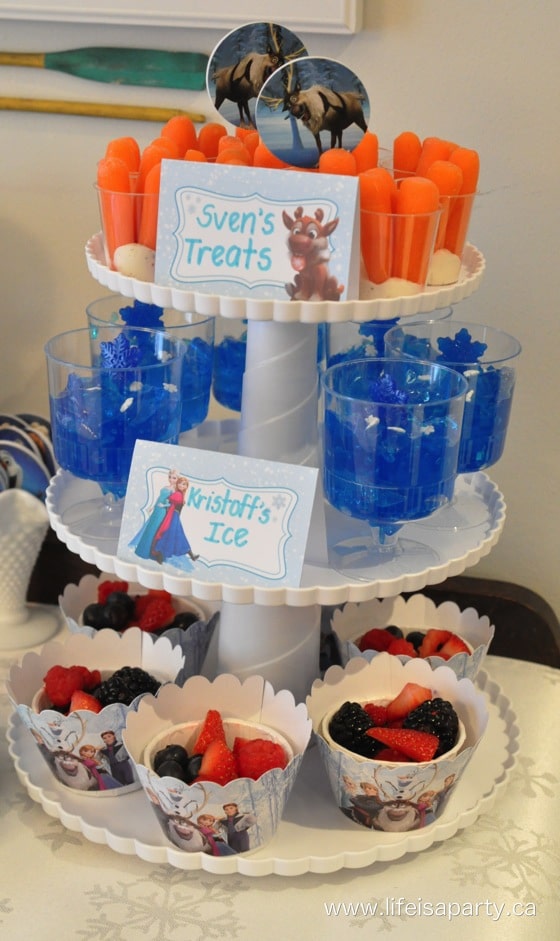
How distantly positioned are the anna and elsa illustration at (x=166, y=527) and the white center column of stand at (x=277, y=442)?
0.13 meters

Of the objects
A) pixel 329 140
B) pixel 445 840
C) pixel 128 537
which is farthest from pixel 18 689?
pixel 329 140

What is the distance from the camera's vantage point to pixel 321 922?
1.04 m

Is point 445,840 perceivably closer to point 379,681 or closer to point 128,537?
point 379,681

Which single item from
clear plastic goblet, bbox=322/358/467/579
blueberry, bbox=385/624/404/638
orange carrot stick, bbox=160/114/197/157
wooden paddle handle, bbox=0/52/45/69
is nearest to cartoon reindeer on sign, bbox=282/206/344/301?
clear plastic goblet, bbox=322/358/467/579

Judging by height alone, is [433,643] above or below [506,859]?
above

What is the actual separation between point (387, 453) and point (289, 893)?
46 cm

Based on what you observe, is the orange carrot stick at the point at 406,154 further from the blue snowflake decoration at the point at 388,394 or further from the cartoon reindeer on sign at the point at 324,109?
the blue snowflake decoration at the point at 388,394

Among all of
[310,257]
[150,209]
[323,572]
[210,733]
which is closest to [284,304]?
[310,257]

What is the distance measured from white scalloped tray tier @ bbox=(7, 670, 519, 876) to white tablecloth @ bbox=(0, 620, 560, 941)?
0.02 metres

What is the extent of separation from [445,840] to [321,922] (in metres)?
0.18

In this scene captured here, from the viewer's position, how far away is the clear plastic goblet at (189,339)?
1168 millimetres

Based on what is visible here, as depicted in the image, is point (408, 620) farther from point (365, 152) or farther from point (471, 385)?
point (365, 152)

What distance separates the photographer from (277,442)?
1.10 m

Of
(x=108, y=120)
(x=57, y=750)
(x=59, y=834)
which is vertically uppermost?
(x=108, y=120)
